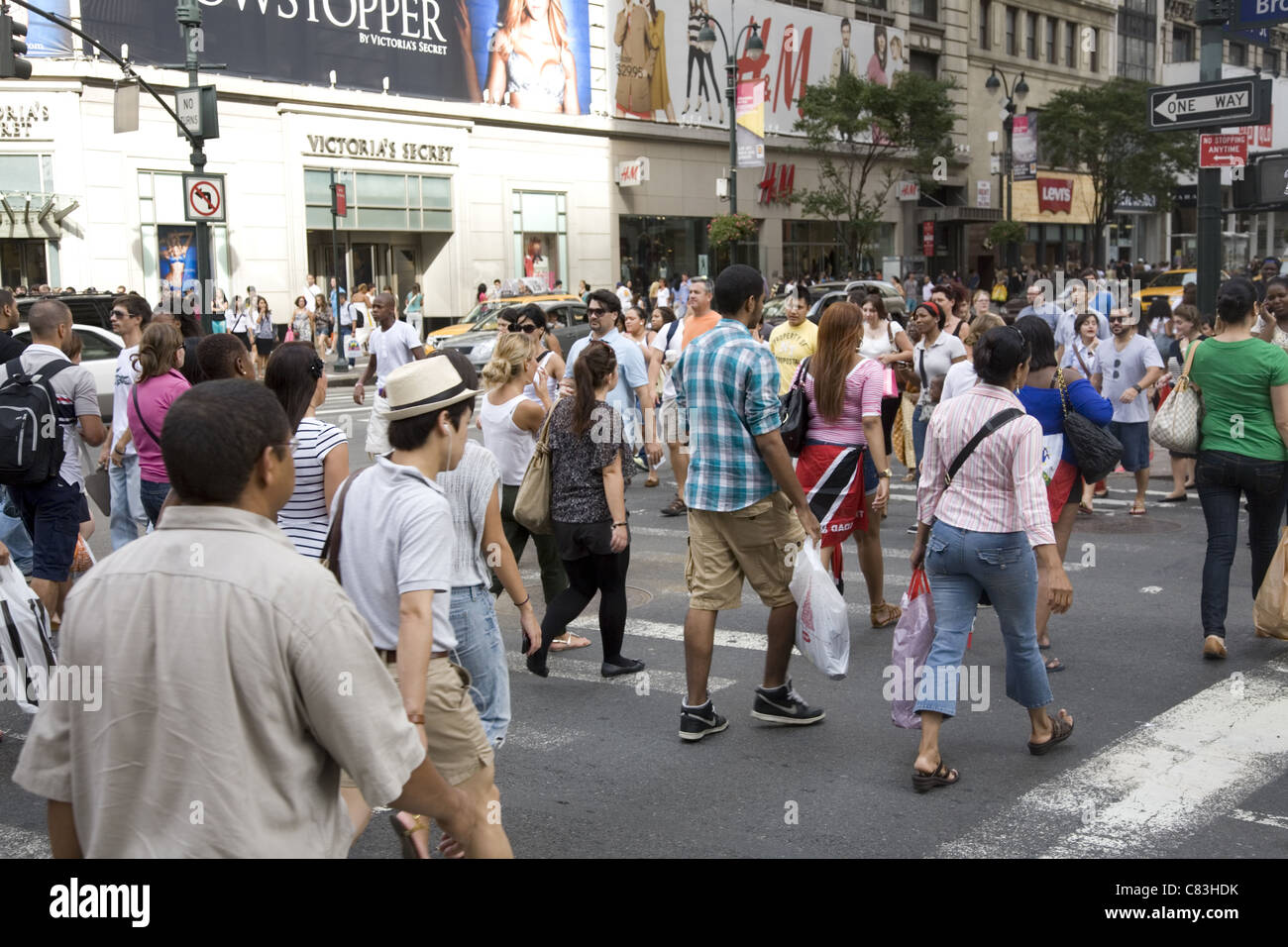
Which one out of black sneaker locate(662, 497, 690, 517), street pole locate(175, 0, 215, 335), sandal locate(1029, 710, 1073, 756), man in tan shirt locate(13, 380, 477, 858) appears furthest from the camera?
street pole locate(175, 0, 215, 335)

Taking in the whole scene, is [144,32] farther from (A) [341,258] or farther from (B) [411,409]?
(B) [411,409]

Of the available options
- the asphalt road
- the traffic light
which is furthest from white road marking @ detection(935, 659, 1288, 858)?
the traffic light

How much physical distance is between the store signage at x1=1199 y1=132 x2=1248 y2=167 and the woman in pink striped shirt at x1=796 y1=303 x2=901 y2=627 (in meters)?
7.32

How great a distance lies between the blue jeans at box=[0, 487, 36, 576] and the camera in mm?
7176

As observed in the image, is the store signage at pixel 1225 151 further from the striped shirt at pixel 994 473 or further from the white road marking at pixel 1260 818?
the white road marking at pixel 1260 818

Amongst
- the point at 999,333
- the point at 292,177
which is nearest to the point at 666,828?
the point at 999,333

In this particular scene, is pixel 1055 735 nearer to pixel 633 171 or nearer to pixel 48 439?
pixel 48 439

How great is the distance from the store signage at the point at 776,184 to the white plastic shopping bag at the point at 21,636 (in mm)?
42115

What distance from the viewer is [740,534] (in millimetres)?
5703

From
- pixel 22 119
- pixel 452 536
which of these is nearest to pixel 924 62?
pixel 22 119

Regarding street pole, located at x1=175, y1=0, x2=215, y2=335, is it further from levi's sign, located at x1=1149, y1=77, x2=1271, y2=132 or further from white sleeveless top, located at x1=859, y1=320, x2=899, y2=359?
levi's sign, located at x1=1149, y1=77, x2=1271, y2=132

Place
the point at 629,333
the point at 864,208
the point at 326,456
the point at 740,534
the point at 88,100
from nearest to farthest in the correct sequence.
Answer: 1. the point at 326,456
2. the point at 740,534
3. the point at 629,333
4. the point at 88,100
5. the point at 864,208

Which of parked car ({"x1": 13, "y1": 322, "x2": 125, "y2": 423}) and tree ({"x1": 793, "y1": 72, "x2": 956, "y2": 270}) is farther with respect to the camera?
tree ({"x1": 793, "y1": 72, "x2": 956, "y2": 270})

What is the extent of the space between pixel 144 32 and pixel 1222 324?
26.9 meters
